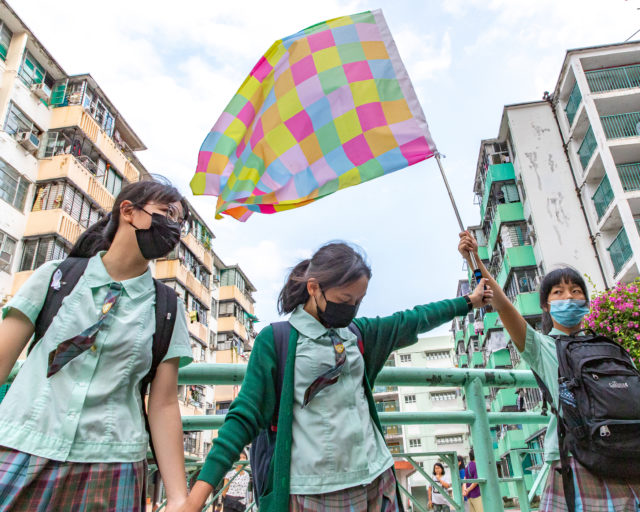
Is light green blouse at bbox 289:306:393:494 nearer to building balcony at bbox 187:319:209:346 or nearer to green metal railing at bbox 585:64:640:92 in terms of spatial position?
green metal railing at bbox 585:64:640:92

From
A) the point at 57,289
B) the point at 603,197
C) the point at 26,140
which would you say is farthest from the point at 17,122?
the point at 603,197

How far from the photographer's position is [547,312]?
8.93 feet

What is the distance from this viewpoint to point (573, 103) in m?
25.8

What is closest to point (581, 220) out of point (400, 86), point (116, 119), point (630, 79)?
point (630, 79)

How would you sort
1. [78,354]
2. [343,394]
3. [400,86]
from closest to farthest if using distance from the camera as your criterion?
1. [78,354]
2. [343,394]
3. [400,86]

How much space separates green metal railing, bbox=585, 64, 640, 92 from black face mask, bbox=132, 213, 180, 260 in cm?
2629

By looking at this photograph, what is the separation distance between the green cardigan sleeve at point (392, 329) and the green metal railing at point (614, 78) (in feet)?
84.2

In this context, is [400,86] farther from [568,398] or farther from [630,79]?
[630,79]

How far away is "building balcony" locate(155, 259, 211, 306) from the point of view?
27.6 meters

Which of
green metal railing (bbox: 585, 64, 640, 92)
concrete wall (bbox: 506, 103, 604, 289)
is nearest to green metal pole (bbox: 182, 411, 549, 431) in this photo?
concrete wall (bbox: 506, 103, 604, 289)

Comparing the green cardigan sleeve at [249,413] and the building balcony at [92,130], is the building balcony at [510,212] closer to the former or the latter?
the building balcony at [92,130]

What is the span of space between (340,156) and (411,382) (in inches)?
54.8

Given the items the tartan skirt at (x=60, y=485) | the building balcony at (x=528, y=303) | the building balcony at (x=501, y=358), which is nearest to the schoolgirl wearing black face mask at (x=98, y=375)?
the tartan skirt at (x=60, y=485)

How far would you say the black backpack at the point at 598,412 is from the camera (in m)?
1.98
